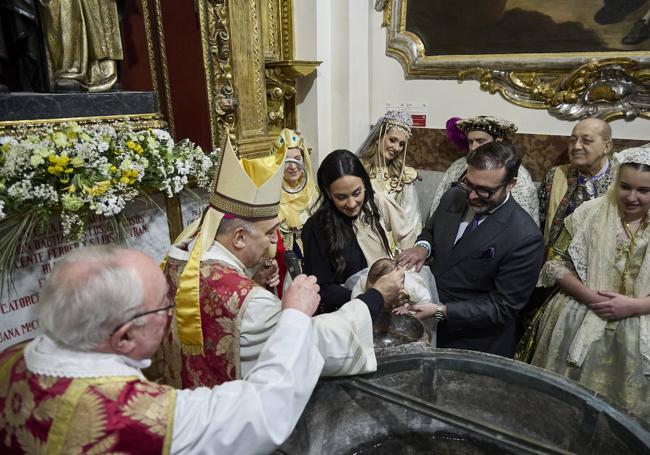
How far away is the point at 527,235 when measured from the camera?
2.29 meters

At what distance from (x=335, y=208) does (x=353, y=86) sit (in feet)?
11.1

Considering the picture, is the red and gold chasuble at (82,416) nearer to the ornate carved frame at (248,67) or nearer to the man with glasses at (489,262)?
the man with glasses at (489,262)

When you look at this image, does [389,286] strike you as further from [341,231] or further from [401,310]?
[341,231]

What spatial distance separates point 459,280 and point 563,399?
1085 mm

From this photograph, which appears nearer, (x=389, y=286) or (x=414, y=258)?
Answer: (x=389, y=286)

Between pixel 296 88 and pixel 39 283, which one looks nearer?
pixel 39 283

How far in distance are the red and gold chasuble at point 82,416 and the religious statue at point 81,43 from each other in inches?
115

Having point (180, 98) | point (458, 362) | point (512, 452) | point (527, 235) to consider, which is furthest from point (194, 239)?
point (180, 98)

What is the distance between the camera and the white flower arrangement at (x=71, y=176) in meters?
2.51

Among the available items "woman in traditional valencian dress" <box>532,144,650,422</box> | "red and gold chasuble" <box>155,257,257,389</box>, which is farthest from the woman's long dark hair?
"woman in traditional valencian dress" <box>532,144,650,422</box>

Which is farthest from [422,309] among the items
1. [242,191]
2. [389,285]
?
[242,191]

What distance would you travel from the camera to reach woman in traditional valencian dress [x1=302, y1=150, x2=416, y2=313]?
2441 mm

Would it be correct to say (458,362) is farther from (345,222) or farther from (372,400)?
(345,222)

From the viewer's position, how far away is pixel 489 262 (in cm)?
235
